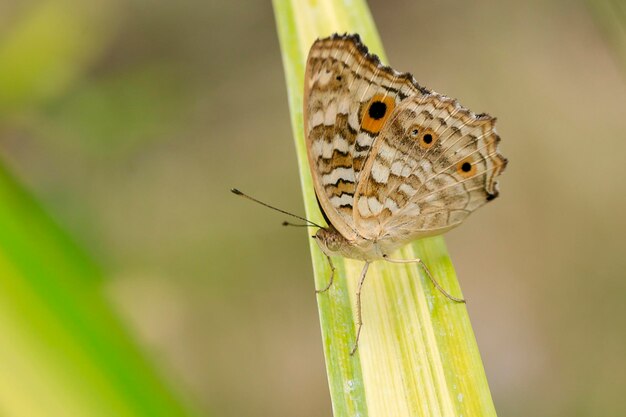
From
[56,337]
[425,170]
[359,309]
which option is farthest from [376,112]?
[56,337]

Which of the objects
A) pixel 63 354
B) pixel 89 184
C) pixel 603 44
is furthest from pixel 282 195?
pixel 63 354

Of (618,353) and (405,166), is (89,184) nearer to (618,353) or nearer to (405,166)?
(405,166)

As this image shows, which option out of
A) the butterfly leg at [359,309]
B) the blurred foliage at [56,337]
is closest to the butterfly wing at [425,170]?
the butterfly leg at [359,309]

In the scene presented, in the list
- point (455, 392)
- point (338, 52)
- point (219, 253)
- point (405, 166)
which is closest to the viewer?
point (455, 392)

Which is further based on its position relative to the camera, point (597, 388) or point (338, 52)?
point (597, 388)

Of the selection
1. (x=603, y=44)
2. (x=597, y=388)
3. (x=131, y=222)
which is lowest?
(x=597, y=388)

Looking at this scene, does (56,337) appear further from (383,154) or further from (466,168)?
(466,168)

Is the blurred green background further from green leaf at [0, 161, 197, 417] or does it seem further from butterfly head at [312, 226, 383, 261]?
green leaf at [0, 161, 197, 417]
